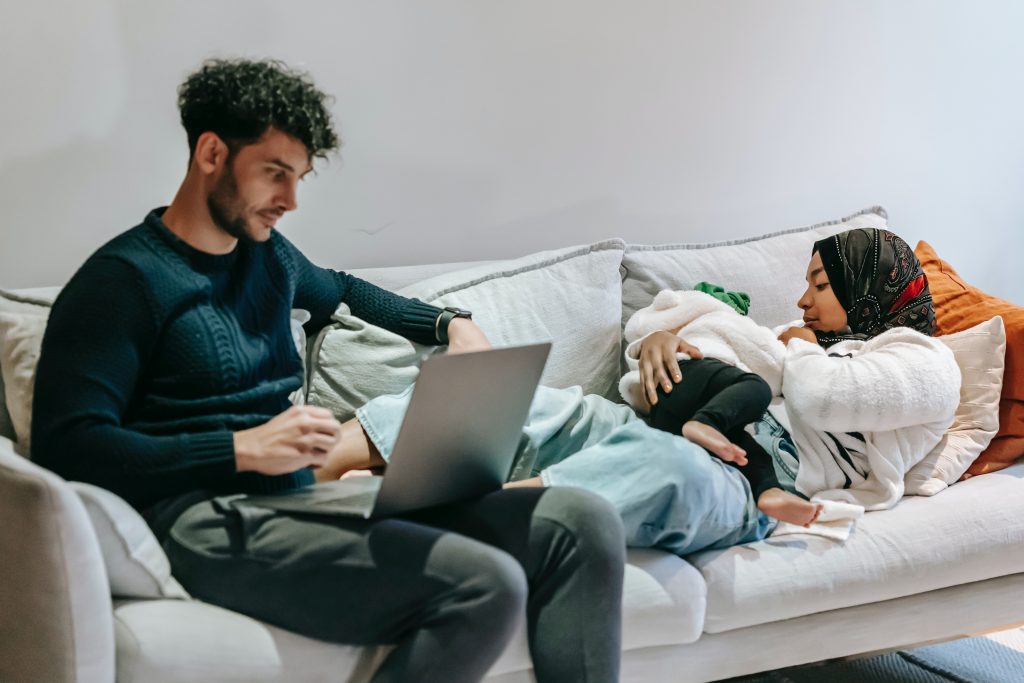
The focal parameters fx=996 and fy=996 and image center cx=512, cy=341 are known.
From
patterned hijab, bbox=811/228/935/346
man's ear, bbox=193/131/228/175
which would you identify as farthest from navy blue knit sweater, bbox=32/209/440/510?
patterned hijab, bbox=811/228/935/346

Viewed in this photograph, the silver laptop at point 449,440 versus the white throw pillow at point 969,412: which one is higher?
the silver laptop at point 449,440

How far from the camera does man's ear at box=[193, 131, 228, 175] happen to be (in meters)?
1.31

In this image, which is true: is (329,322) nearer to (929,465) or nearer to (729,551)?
(729,551)

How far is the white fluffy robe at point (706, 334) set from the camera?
1878 mm

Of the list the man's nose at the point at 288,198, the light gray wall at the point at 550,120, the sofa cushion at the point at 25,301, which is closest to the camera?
the man's nose at the point at 288,198

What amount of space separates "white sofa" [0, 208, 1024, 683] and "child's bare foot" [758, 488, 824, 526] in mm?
52

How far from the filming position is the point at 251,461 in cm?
127

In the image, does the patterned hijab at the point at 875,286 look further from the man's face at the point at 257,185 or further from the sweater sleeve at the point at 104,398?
the sweater sleeve at the point at 104,398

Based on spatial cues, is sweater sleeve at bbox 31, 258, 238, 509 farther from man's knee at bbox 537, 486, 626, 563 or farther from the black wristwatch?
the black wristwatch

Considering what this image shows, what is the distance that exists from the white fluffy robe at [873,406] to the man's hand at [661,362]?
202 millimetres

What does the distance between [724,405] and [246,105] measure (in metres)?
0.93

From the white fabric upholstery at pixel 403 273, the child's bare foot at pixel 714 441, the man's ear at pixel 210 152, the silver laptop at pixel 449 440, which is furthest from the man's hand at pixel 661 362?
the man's ear at pixel 210 152

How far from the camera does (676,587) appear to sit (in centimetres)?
154

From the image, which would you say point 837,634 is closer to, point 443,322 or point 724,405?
point 724,405
